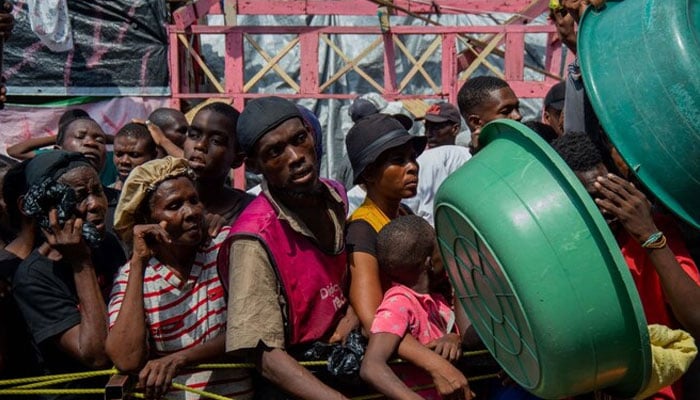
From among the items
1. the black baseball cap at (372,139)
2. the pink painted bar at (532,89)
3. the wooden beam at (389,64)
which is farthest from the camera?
the wooden beam at (389,64)

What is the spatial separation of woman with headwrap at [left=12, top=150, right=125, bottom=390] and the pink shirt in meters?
0.96

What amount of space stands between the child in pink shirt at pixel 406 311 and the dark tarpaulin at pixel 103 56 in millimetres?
6233

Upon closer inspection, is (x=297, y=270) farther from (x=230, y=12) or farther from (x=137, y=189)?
(x=230, y=12)

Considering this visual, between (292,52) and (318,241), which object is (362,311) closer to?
(318,241)

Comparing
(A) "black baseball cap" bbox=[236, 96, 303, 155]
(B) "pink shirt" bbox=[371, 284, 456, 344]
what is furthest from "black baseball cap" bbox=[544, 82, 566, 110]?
(A) "black baseball cap" bbox=[236, 96, 303, 155]

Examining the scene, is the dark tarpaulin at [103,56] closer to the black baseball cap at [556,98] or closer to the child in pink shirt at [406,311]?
the black baseball cap at [556,98]

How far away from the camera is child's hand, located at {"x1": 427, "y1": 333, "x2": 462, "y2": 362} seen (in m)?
3.14

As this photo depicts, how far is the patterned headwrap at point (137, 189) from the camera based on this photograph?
3.36 metres

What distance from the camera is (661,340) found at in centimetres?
278

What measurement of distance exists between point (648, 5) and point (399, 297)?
1.26 meters

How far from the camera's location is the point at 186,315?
3244mm

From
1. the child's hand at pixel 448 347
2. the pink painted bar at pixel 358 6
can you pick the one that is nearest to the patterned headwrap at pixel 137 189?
the child's hand at pixel 448 347

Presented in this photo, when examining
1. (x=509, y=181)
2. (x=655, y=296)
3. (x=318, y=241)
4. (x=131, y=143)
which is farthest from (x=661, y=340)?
(x=131, y=143)

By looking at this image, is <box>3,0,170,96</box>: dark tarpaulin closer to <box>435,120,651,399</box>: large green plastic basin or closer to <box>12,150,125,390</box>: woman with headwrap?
<box>12,150,125,390</box>: woman with headwrap
